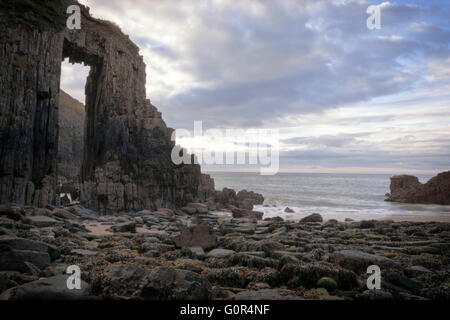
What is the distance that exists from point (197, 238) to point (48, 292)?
4.71 meters

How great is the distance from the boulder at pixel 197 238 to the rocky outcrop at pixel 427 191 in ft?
111

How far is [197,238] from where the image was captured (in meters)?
7.91

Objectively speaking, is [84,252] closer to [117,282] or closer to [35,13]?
[117,282]

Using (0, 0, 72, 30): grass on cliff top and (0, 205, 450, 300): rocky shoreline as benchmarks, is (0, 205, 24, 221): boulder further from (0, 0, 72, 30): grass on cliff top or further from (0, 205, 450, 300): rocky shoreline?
(0, 0, 72, 30): grass on cliff top

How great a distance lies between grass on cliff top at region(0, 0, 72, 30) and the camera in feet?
41.7

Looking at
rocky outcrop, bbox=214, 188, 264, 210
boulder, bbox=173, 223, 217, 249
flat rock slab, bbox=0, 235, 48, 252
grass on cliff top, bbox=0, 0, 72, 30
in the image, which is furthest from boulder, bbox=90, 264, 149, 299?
rocky outcrop, bbox=214, 188, 264, 210

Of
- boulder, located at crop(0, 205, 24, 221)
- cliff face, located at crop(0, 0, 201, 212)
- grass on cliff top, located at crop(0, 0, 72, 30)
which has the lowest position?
boulder, located at crop(0, 205, 24, 221)

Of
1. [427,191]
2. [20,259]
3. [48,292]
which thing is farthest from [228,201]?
[48,292]

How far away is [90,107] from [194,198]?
10116mm

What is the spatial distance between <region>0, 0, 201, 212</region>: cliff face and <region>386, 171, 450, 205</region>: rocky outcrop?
2835 centimetres

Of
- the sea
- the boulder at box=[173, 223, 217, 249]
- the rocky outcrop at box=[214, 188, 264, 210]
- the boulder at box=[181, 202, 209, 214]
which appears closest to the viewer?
the boulder at box=[173, 223, 217, 249]

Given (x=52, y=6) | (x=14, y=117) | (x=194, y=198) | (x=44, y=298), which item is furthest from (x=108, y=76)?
(x=44, y=298)

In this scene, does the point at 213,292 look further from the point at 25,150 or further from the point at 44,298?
the point at 25,150

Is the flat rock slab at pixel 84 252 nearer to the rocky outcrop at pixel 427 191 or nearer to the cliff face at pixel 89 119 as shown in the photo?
the cliff face at pixel 89 119
